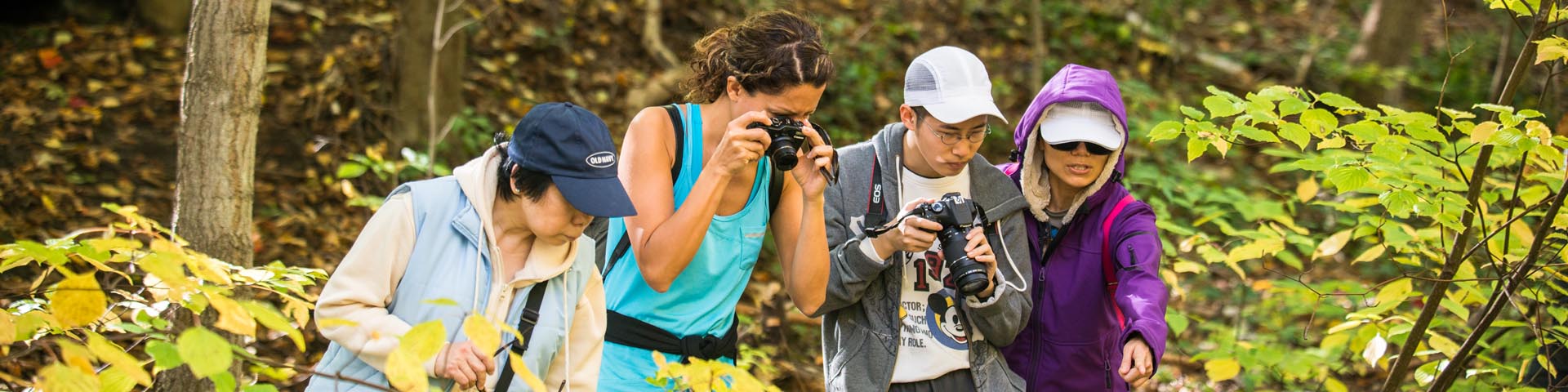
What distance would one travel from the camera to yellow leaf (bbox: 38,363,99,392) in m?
1.59

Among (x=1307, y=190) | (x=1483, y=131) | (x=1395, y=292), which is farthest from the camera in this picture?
(x=1307, y=190)

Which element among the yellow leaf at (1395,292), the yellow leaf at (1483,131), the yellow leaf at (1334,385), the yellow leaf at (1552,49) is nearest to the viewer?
the yellow leaf at (1552,49)

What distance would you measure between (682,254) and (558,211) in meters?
0.42

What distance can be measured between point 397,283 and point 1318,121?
8.34 feet

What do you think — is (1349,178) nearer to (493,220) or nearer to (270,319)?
(493,220)

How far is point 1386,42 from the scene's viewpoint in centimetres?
1066

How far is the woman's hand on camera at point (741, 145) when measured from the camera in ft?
8.21

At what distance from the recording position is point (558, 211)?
2.21m

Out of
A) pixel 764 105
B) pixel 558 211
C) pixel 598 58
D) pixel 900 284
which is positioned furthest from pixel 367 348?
pixel 598 58

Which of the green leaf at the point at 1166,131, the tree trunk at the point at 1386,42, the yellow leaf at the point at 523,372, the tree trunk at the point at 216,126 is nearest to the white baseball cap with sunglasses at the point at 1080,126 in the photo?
the green leaf at the point at 1166,131

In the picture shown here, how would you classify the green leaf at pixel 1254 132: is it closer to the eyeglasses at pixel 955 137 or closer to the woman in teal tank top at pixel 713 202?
the eyeglasses at pixel 955 137

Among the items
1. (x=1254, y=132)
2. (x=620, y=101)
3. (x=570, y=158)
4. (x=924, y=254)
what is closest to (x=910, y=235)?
(x=924, y=254)

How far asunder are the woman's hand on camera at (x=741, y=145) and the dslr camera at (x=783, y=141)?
0.02m

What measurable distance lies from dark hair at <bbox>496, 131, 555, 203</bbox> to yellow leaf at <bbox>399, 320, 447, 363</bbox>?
1.87ft
